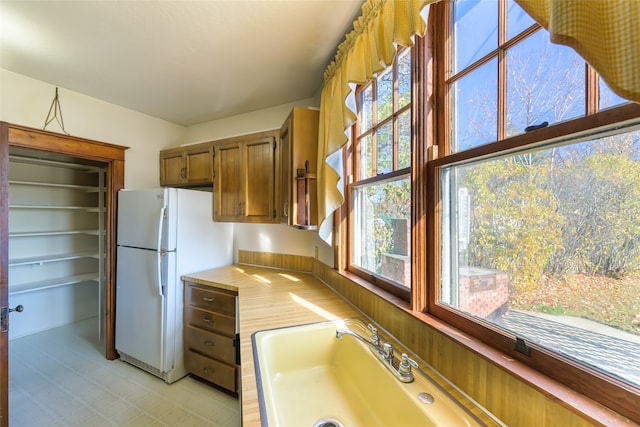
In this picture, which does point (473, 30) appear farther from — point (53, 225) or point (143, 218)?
point (53, 225)

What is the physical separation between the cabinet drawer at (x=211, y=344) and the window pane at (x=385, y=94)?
1916 millimetres

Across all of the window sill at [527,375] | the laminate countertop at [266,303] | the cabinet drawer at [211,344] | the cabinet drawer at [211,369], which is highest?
the window sill at [527,375]

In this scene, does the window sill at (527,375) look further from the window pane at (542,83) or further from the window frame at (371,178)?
the window pane at (542,83)

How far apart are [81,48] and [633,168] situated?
8.79 ft

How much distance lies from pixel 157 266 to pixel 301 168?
1463 mm

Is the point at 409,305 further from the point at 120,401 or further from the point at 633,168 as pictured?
the point at 120,401

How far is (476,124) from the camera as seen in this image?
89 centimetres

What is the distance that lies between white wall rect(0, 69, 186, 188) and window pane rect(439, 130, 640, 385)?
304 cm

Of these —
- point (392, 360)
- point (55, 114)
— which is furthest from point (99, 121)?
point (392, 360)

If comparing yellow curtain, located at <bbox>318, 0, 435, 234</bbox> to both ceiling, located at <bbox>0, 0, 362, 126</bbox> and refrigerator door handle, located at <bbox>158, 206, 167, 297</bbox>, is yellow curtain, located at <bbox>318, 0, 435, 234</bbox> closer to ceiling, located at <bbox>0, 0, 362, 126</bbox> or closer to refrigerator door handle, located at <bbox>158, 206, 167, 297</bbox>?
ceiling, located at <bbox>0, 0, 362, 126</bbox>

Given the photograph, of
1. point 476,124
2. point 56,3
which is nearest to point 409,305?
point 476,124

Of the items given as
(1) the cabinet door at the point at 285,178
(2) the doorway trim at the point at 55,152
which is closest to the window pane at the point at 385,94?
(1) the cabinet door at the point at 285,178

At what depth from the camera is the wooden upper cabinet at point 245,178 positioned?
7.24ft

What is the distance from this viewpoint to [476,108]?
89cm
